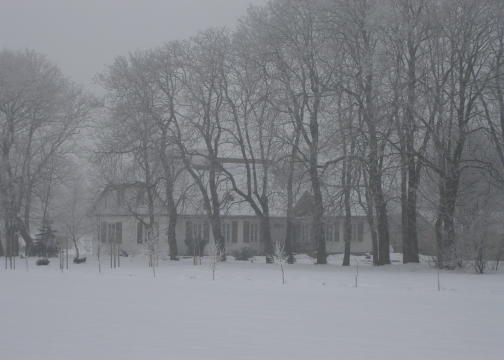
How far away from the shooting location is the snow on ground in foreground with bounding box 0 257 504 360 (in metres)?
11.1

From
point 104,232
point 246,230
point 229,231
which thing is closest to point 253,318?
point 229,231

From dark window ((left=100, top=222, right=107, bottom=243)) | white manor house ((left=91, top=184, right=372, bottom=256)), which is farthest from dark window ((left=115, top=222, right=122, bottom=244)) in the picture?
dark window ((left=100, top=222, right=107, bottom=243))

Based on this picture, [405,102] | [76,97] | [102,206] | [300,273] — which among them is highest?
[76,97]

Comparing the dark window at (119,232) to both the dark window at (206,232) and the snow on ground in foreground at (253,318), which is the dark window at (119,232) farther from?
the snow on ground in foreground at (253,318)

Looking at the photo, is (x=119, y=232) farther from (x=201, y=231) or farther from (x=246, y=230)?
(x=246, y=230)

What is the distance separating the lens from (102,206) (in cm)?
4638

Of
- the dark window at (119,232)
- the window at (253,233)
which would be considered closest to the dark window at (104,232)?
the dark window at (119,232)

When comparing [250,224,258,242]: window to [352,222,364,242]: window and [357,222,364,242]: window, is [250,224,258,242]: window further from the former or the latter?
[357,222,364,242]: window

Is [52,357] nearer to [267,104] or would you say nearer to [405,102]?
[405,102]

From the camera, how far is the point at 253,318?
14.4 meters

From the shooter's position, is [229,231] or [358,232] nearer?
[229,231]

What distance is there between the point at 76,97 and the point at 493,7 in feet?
87.5

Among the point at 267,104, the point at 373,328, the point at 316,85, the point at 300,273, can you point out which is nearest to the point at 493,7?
the point at 316,85

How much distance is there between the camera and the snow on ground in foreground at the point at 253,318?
1111cm
